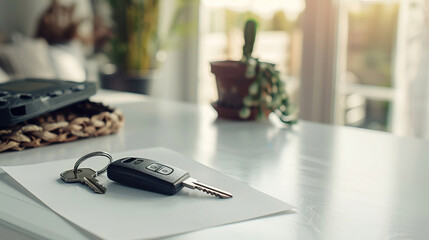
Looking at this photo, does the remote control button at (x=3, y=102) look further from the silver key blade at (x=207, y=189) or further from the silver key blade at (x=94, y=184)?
the silver key blade at (x=207, y=189)

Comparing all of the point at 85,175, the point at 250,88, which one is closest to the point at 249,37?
the point at 250,88

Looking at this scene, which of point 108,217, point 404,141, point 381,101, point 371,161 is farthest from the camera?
point 381,101

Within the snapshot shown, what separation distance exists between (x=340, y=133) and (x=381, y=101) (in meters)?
1.71

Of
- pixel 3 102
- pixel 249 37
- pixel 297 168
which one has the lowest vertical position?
pixel 297 168

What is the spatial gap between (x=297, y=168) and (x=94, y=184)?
0.35 m

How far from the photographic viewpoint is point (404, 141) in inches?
45.2

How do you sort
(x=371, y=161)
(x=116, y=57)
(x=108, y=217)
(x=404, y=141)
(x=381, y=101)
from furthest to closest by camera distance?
(x=116, y=57), (x=381, y=101), (x=404, y=141), (x=371, y=161), (x=108, y=217)

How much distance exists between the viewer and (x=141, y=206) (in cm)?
68

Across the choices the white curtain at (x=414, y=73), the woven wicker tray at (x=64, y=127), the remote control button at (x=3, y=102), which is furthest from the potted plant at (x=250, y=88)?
the white curtain at (x=414, y=73)

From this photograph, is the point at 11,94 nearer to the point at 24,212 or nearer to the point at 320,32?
the point at 24,212

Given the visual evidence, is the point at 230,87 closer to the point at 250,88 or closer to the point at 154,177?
the point at 250,88

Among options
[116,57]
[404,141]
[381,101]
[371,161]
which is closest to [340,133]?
[404,141]

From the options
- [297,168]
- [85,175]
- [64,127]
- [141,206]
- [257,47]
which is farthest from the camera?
[257,47]

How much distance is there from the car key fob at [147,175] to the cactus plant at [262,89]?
583 mm
